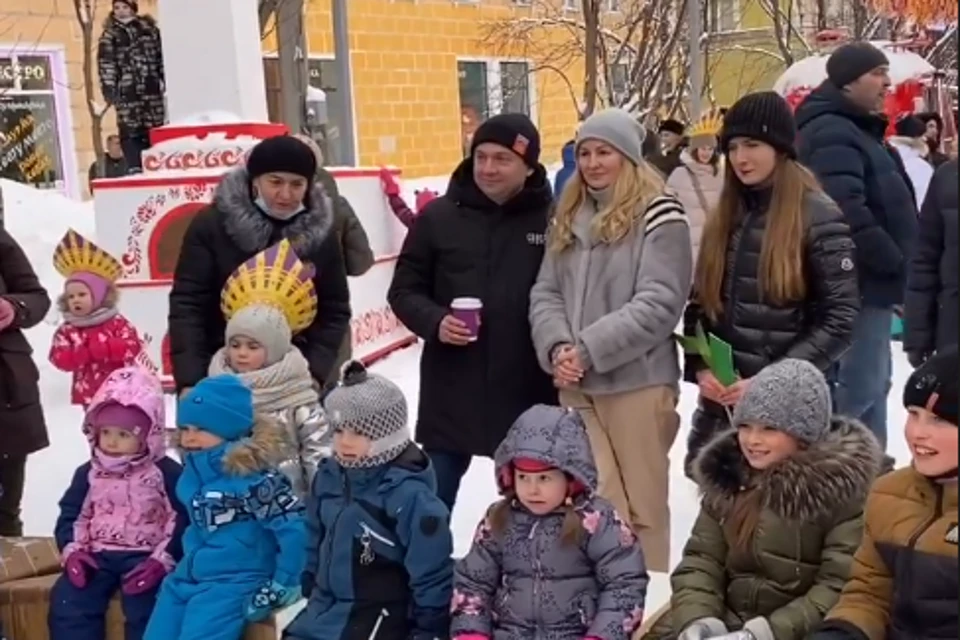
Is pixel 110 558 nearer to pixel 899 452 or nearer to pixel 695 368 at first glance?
pixel 695 368

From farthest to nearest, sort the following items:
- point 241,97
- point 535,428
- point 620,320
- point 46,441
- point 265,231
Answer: point 241,97, point 46,441, point 265,231, point 620,320, point 535,428

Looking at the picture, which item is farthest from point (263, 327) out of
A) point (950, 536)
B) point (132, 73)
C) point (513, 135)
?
point (132, 73)

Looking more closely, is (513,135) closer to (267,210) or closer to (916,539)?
(267,210)

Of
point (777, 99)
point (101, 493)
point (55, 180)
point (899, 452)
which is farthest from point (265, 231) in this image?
point (55, 180)

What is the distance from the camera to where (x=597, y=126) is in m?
3.82

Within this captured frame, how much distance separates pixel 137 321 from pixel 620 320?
4.41m

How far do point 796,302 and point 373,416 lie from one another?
1261mm

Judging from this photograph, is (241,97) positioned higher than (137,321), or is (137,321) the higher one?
(241,97)

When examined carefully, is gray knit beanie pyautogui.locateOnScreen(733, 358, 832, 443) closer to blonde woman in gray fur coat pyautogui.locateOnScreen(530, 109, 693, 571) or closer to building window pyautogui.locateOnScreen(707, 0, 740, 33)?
blonde woman in gray fur coat pyautogui.locateOnScreen(530, 109, 693, 571)

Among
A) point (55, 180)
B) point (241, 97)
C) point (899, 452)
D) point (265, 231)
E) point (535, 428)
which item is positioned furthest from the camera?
point (55, 180)

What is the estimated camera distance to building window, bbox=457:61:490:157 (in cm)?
2072

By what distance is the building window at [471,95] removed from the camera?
20719 mm

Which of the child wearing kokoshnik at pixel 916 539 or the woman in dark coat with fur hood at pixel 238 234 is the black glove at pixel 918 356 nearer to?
the child wearing kokoshnik at pixel 916 539

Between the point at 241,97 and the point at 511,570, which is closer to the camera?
the point at 511,570
